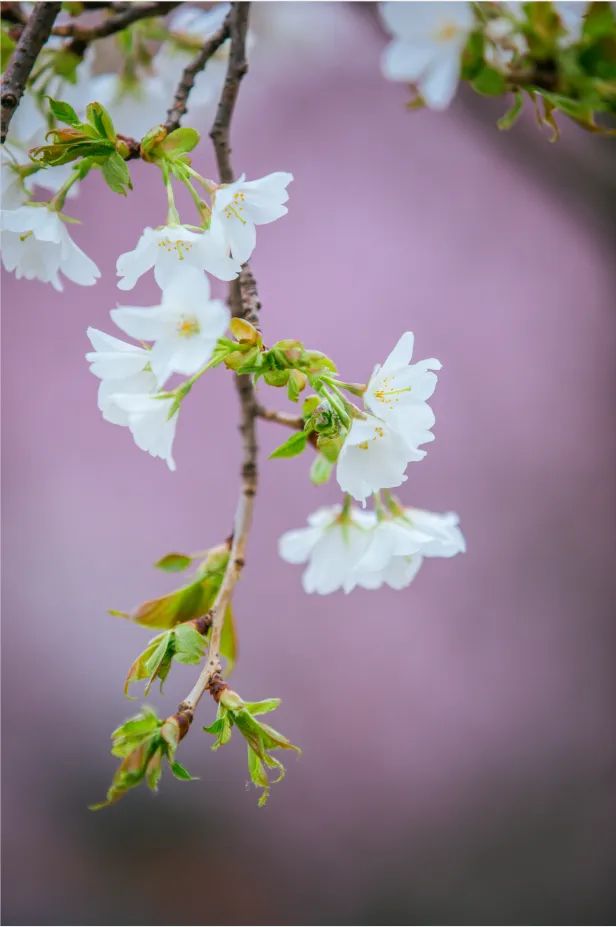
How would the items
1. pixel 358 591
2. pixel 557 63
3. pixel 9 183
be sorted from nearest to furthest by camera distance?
pixel 557 63, pixel 9 183, pixel 358 591

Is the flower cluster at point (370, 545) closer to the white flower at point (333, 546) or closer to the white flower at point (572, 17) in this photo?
the white flower at point (333, 546)

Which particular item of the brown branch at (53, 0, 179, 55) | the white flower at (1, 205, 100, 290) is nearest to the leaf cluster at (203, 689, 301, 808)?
the white flower at (1, 205, 100, 290)

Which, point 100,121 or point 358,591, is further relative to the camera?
point 358,591

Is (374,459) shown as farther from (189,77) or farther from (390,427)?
(189,77)

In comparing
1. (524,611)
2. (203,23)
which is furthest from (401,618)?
(203,23)

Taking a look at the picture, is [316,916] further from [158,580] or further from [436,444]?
[436,444]

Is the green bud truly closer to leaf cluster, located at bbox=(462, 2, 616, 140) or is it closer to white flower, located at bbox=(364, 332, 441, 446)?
white flower, located at bbox=(364, 332, 441, 446)

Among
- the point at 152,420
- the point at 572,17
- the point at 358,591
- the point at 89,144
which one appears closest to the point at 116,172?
the point at 89,144
